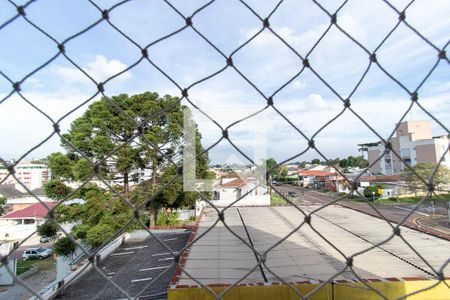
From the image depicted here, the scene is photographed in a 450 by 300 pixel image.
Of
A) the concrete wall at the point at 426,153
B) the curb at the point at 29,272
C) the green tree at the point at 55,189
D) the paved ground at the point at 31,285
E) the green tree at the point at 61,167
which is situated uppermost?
the concrete wall at the point at 426,153

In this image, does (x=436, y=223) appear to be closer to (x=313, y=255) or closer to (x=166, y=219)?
(x=166, y=219)

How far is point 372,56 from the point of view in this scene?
0.83 meters

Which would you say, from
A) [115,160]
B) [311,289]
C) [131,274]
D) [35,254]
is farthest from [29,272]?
[311,289]

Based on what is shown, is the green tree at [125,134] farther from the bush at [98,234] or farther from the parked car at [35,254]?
Answer: the parked car at [35,254]

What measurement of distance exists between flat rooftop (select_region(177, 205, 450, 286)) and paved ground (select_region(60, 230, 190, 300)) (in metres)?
0.54

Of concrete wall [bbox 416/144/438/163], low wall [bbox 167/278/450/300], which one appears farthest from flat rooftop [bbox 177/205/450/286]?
concrete wall [bbox 416/144/438/163]

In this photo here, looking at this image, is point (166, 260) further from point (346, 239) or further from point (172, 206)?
point (172, 206)

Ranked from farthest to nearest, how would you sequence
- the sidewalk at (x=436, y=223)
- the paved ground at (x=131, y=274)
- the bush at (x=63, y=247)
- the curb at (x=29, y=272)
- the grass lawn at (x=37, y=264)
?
1. the sidewalk at (x=436, y=223)
2. the grass lawn at (x=37, y=264)
3. the curb at (x=29, y=272)
4. the bush at (x=63, y=247)
5. the paved ground at (x=131, y=274)

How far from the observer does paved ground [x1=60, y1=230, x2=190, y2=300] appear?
343 centimetres

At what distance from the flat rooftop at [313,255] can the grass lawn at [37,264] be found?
790cm

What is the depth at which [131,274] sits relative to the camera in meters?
4.06

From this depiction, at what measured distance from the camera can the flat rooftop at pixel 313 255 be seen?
2629mm

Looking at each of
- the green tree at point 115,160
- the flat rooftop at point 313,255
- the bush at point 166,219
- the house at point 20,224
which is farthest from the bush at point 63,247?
the house at point 20,224

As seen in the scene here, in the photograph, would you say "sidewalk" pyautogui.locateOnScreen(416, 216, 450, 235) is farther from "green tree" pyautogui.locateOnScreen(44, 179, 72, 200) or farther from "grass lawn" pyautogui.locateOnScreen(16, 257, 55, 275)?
"grass lawn" pyautogui.locateOnScreen(16, 257, 55, 275)
